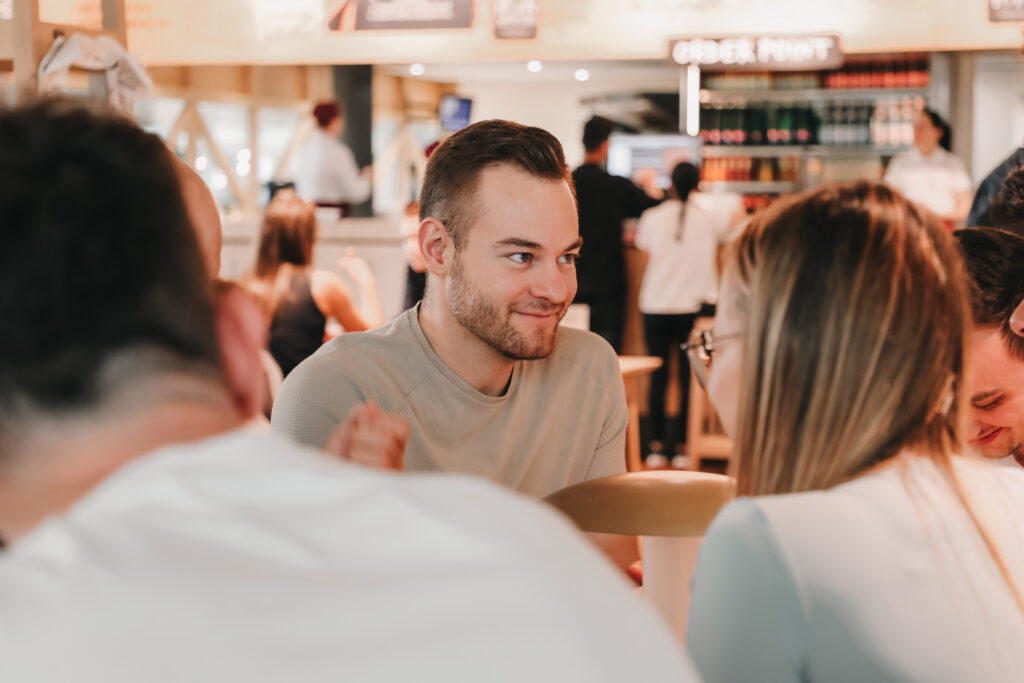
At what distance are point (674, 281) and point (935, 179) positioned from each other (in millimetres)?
1578

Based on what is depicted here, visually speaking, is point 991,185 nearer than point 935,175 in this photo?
Yes

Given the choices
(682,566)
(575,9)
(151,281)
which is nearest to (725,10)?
(575,9)

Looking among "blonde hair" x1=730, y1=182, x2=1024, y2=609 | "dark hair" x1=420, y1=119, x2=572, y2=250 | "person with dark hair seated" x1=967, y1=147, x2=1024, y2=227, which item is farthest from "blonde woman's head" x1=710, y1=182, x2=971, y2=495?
"person with dark hair seated" x1=967, y1=147, x2=1024, y2=227

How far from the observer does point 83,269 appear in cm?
56

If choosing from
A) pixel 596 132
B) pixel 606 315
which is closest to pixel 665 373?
pixel 606 315

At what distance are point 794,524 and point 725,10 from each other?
3.95 m

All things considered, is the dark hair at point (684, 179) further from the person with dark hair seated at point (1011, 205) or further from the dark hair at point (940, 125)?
the person with dark hair seated at point (1011, 205)

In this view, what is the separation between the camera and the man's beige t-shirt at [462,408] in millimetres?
1623

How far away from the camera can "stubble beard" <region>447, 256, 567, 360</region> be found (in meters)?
1.72

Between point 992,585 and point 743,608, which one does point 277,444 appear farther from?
point 992,585

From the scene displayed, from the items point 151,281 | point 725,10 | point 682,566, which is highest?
point 725,10

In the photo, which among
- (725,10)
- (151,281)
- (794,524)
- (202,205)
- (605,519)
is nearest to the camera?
(151,281)

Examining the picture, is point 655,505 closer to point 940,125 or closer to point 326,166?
point 940,125

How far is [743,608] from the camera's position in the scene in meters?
0.88
